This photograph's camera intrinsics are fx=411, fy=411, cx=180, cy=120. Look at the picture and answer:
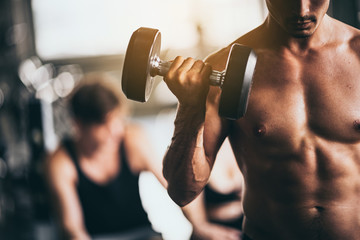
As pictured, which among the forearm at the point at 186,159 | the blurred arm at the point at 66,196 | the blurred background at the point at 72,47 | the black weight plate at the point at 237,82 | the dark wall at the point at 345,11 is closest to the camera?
the black weight plate at the point at 237,82

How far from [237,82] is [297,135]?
214 mm

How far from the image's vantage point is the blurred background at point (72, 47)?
288 cm

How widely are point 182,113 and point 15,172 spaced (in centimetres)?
231

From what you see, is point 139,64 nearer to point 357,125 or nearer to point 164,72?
point 164,72

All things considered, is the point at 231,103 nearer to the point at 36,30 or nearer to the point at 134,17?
the point at 134,17

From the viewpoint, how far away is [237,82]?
0.63 metres

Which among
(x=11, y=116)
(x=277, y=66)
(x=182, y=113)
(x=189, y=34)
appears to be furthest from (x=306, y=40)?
(x=189, y=34)

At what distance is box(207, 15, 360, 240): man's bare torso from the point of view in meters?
0.76

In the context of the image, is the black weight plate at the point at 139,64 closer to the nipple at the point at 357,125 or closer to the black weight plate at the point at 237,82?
the black weight plate at the point at 237,82

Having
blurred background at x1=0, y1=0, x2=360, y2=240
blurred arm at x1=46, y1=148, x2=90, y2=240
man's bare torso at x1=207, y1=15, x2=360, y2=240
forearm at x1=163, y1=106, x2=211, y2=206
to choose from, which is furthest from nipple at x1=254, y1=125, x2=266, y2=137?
blurred background at x1=0, y1=0, x2=360, y2=240

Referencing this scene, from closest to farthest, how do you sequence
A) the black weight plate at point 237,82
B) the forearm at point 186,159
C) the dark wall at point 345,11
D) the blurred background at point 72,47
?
1. the black weight plate at point 237,82
2. the forearm at point 186,159
3. the dark wall at point 345,11
4. the blurred background at point 72,47

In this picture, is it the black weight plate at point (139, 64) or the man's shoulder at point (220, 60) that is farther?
the man's shoulder at point (220, 60)

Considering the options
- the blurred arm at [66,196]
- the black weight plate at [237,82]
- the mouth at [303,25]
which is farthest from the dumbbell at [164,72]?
the blurred arm at [66,196]

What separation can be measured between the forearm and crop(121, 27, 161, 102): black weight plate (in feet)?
0.28
